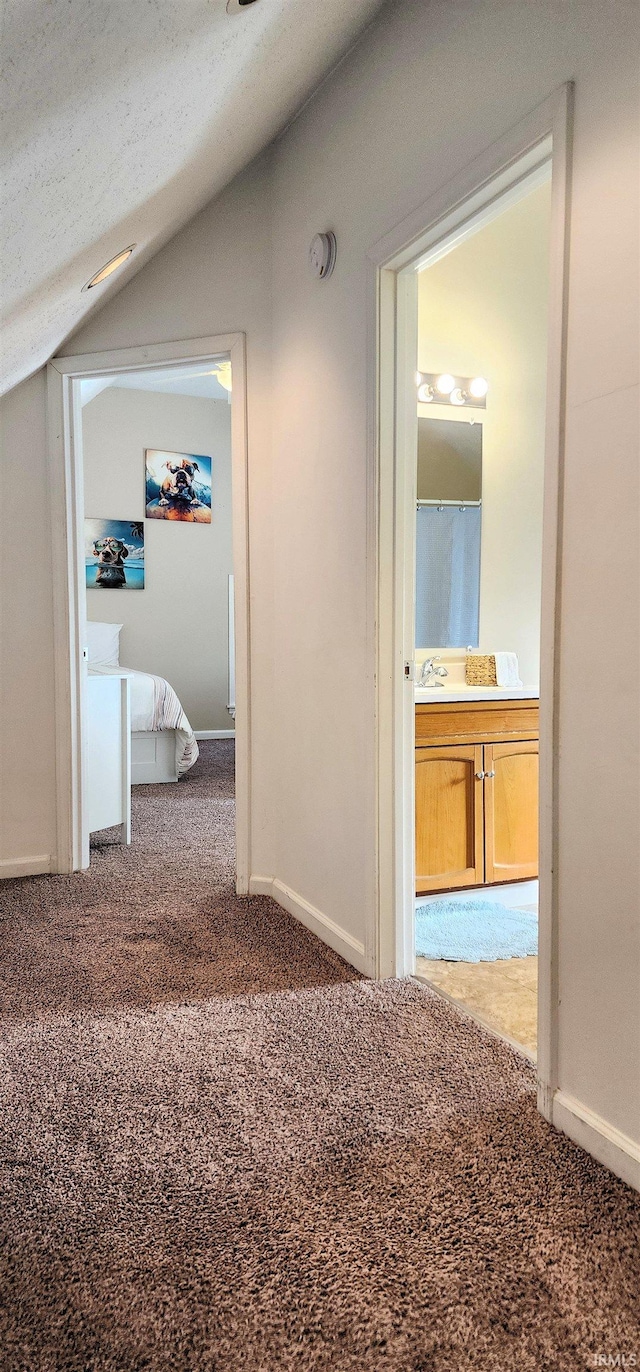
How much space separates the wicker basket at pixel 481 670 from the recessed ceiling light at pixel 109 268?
1942 mm

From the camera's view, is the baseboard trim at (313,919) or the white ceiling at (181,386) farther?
the white ceiling at (181,386)

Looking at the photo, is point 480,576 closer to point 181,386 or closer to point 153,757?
point 153,757

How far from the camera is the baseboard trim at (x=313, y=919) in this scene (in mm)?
2543

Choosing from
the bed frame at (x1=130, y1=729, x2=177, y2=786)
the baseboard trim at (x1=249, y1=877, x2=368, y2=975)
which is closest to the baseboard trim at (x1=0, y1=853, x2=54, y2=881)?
the baseboard trim at (x1=249, y1=877, x2=368, y2=975)

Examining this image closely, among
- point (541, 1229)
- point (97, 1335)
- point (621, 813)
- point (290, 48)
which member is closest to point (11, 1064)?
point (97, 1335)

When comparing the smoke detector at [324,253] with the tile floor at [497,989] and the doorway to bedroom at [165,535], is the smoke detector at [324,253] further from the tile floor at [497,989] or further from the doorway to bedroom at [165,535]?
the doorway to bedroom at [165,535]

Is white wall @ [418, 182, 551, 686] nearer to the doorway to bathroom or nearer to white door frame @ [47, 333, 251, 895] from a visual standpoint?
the doorway to bathroom

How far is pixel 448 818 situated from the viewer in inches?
121

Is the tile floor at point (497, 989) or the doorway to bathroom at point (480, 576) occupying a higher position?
the doorway to bathroom at point (480, 576)

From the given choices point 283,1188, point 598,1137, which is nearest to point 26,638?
point 283,1188

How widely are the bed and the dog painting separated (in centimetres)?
238

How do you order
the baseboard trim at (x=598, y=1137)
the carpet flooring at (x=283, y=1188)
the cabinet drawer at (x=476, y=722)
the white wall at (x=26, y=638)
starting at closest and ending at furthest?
the carpet flooring at (x=283, y=1188)
the baseboard trim at (x=598, y=1137)
the cabinet drawer at (x=476, y=722)
the white wall at (x=26, y=638)

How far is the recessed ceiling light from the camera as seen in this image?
8.70 feet

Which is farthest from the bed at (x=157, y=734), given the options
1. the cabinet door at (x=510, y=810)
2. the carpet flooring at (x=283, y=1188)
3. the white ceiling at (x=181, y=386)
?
the carpet flooring at (x=283, y=1188)
